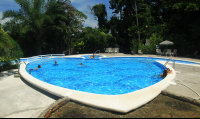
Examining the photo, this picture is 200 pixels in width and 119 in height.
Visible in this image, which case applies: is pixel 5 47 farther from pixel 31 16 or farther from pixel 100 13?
pixel 100 13

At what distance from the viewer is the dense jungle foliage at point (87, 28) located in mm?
13461

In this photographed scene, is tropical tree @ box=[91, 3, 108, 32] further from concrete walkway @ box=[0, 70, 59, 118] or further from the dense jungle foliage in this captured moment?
concrete walkway @ box=[0, 70, 59, 118]

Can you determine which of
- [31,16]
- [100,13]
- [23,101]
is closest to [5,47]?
[23,101]

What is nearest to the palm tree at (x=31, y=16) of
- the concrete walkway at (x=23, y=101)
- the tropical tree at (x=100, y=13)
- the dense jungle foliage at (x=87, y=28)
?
the dense jungle foliage at (x=87, y=28)

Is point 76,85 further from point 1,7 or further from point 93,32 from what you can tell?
point 1,7

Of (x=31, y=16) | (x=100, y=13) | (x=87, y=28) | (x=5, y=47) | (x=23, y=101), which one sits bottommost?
(x=23, y=101)

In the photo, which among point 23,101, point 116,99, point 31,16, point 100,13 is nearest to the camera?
point 116,99

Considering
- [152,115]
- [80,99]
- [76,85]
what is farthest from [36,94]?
[152,115]

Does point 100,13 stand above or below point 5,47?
above

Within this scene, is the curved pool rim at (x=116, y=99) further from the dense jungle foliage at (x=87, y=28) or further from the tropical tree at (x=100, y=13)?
the tropical tree at (x=100, y=13)

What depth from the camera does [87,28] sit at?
1898 cm

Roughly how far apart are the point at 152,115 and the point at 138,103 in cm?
42

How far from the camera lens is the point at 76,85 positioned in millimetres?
5941

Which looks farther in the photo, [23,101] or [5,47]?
[5,47]
